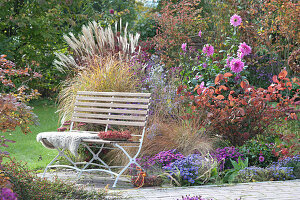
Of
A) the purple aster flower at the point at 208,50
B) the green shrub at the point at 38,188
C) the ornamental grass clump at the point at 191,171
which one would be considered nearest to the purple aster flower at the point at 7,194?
the green shrub at the point at 38,188

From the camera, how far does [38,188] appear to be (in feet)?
10.3

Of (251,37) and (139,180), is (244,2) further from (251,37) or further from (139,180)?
(139,180)

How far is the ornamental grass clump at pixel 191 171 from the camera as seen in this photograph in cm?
400

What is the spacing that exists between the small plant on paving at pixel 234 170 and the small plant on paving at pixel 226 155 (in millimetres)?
112

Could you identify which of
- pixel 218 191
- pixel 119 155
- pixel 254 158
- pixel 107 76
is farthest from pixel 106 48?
pixel 218 191

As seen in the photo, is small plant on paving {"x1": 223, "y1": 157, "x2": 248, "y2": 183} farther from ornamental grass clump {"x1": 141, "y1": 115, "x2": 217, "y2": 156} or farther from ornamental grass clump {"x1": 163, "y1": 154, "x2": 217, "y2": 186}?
ornamental grass clump {"x1": 141, "y1": 115, "x2": 217, "y2": 156}

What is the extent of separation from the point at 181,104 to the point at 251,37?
2606 millimetres

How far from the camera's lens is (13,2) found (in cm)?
1019

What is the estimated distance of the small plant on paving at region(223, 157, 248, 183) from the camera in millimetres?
4187

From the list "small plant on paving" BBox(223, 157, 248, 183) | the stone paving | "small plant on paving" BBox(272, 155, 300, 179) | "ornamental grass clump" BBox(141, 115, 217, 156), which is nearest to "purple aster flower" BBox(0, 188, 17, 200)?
the stone paving

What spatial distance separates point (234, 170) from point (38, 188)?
2.17 m

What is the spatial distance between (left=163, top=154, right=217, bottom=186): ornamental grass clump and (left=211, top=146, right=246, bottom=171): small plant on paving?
270mm

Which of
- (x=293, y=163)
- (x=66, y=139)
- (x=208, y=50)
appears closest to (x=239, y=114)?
(x=293, y=163)

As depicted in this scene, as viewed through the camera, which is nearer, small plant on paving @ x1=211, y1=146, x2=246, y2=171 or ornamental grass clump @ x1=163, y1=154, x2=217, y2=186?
ornamental grass clump @ x1=163, y1=154, x2=217, y2=186
